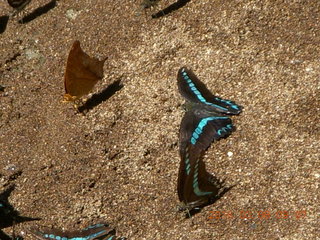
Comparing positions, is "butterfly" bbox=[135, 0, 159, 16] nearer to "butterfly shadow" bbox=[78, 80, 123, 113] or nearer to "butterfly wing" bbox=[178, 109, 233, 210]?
"butterfly shadow" bbox=[78, 80, 123, 113]

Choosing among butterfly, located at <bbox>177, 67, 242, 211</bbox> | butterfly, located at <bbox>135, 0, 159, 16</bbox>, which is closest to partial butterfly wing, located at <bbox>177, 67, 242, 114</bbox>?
butterfly, located at <bbox>177, 67, 242, 211</bbox>

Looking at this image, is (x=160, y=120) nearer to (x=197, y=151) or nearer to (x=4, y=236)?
(x=197, y=151)

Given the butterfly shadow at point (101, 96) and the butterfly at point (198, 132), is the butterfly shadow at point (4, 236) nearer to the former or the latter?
the butterfly shadow at point (101, 96)

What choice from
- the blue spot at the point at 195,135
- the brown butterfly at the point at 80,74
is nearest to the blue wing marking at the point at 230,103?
the blue spot at the point at 195,135

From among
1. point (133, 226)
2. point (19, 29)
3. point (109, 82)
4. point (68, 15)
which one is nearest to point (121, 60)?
point (109, 82)

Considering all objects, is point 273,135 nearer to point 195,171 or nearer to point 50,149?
point 195,171

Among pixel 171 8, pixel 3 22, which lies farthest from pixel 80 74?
pixel 3 22
